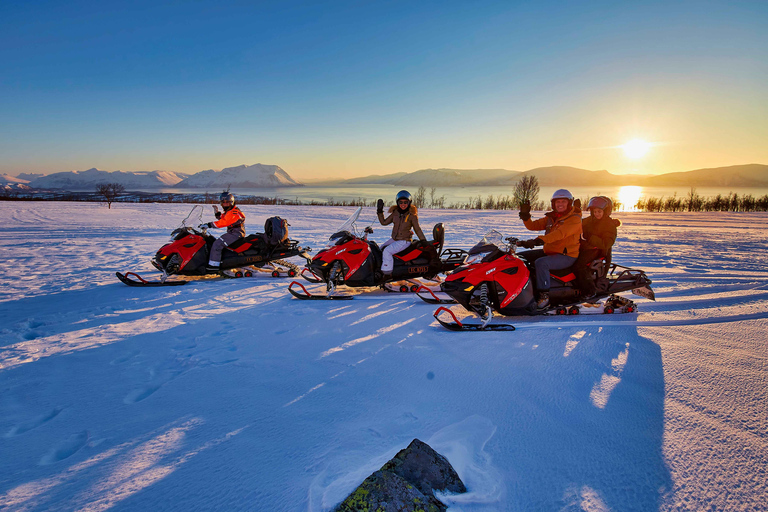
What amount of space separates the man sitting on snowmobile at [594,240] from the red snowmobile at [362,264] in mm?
2259

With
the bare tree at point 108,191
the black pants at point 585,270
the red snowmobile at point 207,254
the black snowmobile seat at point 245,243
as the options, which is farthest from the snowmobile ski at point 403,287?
the bare tree at point 108,191

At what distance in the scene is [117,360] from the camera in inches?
132

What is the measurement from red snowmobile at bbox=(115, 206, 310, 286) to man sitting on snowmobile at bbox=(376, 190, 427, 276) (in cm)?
223

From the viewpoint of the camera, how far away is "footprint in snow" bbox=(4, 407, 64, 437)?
2279 mm

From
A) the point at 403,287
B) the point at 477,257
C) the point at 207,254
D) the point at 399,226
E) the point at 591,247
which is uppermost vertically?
the point at 399,226

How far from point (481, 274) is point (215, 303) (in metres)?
3.89

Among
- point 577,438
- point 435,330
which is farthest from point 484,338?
point 577,438

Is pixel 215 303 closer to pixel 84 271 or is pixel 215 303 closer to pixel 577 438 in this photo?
pixel 84 271

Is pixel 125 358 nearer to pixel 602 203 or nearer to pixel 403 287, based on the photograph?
pixel 403 287

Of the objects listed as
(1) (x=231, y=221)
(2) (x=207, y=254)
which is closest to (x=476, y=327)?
(1) (x=231, y=221)

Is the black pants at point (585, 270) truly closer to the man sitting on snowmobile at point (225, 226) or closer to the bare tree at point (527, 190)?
the man sitting on snowmobile at point (225, 226)

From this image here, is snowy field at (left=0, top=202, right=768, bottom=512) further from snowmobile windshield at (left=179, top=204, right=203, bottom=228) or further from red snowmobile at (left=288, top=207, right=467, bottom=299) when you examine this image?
snowmobile windshield at (left=179, top=204, right=203, bottom=228)

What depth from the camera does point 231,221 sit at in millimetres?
7047

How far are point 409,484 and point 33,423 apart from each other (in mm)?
2581
